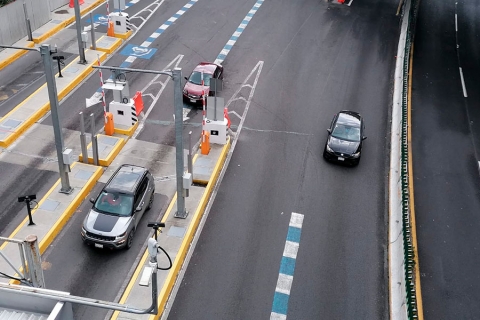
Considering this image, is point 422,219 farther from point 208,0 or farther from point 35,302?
point 208,0

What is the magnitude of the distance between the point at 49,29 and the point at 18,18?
7.73 feet

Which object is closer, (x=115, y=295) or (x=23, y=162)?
(x=115, y=295)

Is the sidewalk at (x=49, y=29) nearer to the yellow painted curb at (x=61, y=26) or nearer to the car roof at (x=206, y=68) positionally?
the yellow painted curb at (x=61, y=26)

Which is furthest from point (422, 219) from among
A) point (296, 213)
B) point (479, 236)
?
point (296, 213)

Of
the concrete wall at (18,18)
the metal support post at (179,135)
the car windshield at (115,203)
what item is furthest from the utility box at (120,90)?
the concrete wall at (18,18)

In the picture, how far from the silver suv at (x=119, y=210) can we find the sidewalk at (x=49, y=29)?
14.7 m

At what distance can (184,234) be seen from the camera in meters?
18.4

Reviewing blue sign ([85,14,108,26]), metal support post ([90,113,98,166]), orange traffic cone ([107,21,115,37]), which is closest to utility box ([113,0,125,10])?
orange traffic cone ([107,21,115,37])

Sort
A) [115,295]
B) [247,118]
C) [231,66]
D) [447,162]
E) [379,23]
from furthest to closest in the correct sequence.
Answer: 1. [379,23]
2. [231,66]
3. [247,118]
4. [447,162]
5. [115,295]

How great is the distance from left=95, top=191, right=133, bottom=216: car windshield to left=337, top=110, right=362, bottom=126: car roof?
11.2m

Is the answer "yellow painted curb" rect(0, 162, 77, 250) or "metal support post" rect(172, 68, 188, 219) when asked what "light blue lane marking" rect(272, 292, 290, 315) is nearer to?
"metal support post" rect(172, 68, 188, 219)

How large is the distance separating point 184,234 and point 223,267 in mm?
1928

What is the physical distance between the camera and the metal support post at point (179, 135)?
15.9 metres

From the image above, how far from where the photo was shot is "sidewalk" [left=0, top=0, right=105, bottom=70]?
96.6ft
